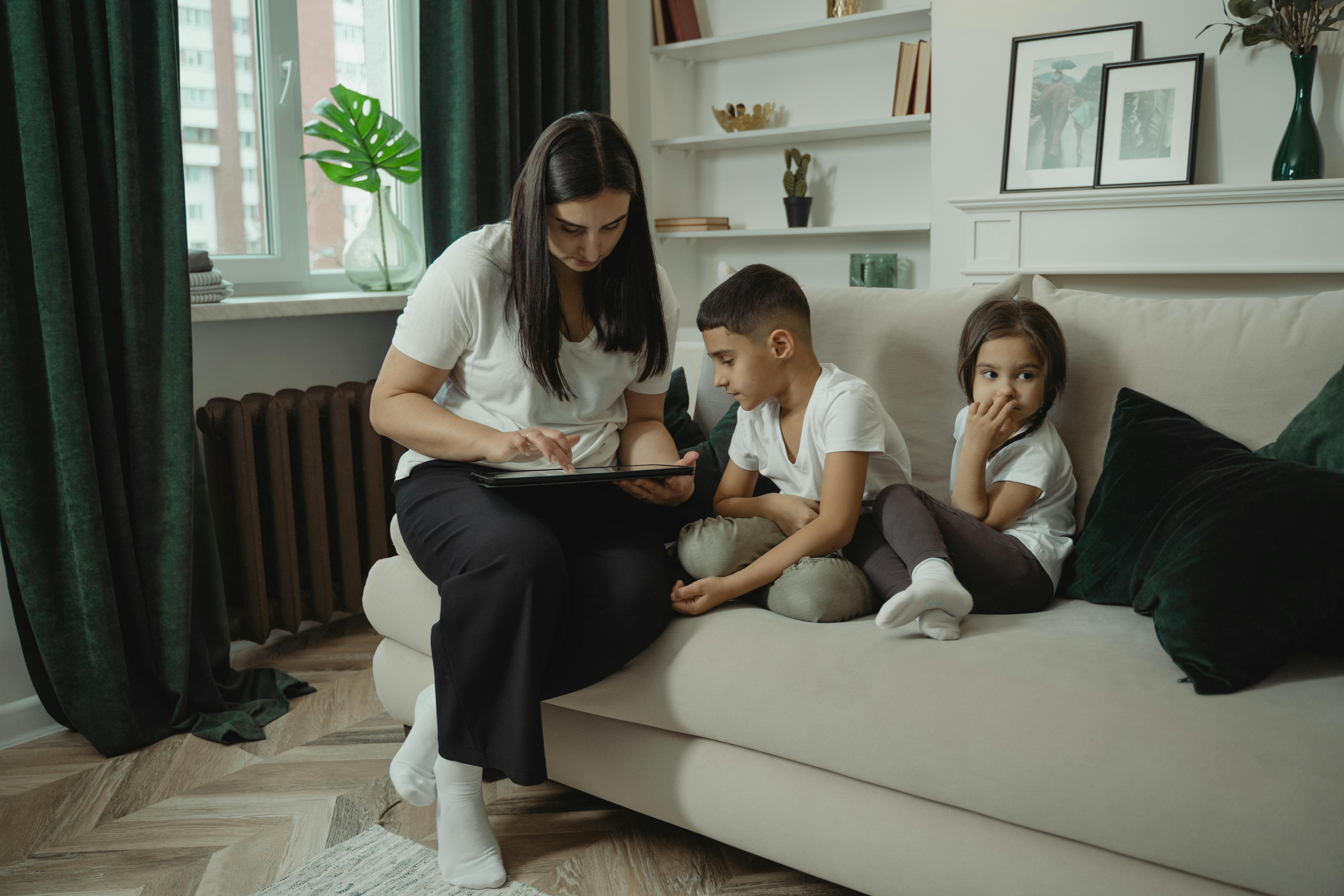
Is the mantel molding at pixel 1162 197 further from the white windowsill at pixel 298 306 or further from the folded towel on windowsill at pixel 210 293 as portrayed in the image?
the folded towel on windowsill at pixel 210 293

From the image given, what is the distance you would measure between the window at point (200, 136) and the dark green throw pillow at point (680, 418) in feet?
4.52

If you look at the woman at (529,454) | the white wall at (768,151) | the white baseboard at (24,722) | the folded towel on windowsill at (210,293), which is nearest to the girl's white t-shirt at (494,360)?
the woman at (529,454)

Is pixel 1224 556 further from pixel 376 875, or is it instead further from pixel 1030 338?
pixel 376 875

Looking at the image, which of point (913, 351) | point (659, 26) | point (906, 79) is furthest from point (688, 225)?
point (913, 351)

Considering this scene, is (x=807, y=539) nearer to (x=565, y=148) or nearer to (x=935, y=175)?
(x=565, y=148)

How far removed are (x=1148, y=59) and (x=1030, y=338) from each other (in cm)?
173

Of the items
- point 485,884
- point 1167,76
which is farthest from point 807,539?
point 1167,76

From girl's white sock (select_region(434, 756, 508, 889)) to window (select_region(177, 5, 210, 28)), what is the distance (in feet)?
6.37

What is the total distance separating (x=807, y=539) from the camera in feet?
4.68

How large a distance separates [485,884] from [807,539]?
67 centimetres

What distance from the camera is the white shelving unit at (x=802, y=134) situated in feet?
10.5

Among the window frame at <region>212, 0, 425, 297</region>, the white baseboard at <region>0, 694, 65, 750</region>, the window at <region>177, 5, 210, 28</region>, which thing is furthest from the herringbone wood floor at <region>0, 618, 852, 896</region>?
the window at <region>177, 5, 210, 28</region>

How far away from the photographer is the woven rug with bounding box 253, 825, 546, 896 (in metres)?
1.35

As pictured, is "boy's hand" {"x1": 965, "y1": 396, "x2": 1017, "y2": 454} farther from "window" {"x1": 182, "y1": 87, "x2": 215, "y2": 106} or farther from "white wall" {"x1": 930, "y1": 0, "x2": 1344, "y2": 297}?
"window" {"x1": 182, "y1": 87, "x2": 215, "y2": 106}
